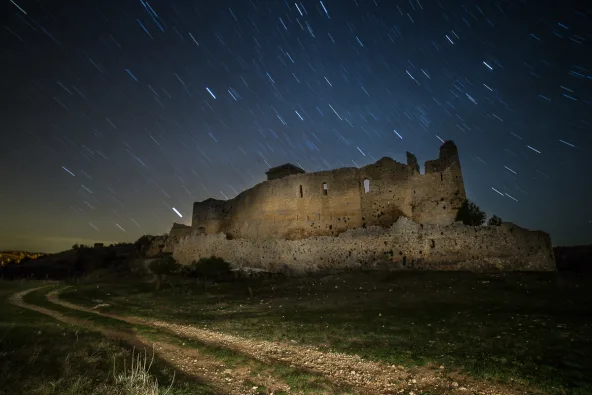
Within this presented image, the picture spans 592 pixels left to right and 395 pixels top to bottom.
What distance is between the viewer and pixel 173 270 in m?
37.2

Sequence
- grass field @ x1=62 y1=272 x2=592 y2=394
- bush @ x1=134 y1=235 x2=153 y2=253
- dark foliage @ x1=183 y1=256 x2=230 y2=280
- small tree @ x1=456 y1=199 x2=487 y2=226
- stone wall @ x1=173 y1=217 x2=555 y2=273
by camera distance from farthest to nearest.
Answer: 1. bush @ x1=134 y1=235 x2=153 y2=253
2. dark foliage @ x1=183 y1=256 x2=230 y2=280
3. small tree @ x1=456 y1=199 x2=487 y2=226
4. stone wall @ x1=173 y1=217 x2=555 y2=273
5. grass field @ x1=62 y1=272 x2=592 y2=394

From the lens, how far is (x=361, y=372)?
24.9 ft

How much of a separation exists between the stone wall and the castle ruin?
6cm

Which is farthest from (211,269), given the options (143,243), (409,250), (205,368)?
(143,243)

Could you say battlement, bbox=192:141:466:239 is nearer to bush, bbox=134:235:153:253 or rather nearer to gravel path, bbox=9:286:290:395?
bush, bbox=134:235:153:253

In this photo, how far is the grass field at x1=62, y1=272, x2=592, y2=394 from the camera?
784cm

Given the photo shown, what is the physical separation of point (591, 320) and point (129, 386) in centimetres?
1379

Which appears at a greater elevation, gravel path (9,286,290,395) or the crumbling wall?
the crumbling wall

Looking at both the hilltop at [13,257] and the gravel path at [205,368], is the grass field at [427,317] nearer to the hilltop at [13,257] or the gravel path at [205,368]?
the gravel path at [205,368]

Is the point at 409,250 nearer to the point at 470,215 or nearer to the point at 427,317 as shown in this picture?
the point at 470,215

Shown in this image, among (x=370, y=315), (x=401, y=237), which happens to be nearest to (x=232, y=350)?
(x=370, y=315)

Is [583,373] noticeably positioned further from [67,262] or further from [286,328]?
[67,262]

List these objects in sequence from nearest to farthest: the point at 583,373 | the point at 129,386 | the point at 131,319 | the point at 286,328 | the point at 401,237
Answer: the point at 129,386 → the point at 583,373 → the point at 286,328 → the point at 131,319 → the point at 401,237

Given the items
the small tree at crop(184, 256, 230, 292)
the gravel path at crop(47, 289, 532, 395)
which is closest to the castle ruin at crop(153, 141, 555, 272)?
the small tree at crop(184, 256, 230, 292)
